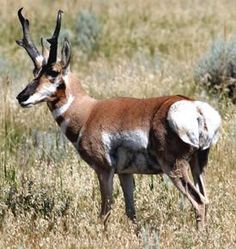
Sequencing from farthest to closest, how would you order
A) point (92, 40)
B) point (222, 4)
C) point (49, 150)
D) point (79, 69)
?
1. point (222, 4)
2. point (92, 40)
3. point (79, 69)
4. point (49, 150)

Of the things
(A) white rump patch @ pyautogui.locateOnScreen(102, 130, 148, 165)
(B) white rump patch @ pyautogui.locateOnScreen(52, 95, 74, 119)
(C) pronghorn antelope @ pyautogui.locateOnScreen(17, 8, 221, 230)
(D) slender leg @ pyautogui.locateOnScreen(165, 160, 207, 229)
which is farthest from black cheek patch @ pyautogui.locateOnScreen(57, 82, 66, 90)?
(D) slender leg @ pyautogui.locateOnScreen(165, 160, 207, 229)

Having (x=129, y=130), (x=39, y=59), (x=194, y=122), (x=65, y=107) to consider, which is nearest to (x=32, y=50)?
(x=39, y=59)

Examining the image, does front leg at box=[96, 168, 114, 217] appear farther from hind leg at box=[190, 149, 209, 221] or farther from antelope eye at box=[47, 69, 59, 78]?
antelope eye at box=[47, 69, 59, 78]

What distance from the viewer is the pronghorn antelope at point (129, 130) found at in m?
6.73

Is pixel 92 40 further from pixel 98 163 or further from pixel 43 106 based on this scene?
pixel 98 163

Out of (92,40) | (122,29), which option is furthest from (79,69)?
(122,29)

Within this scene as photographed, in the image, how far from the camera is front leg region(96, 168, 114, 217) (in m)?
7.16

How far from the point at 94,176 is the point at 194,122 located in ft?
6.70

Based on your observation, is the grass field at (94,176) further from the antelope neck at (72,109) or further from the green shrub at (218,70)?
the antelope neck at (72,109)

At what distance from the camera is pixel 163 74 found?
43.5 feet

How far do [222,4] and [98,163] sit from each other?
52.6 ft

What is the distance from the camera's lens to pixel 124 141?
704 cm

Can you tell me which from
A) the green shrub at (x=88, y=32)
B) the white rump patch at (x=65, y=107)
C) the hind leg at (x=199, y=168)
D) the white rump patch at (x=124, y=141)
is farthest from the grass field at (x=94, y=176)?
the white rump patch at (x=65, y=107)

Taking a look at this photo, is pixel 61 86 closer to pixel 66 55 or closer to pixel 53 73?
pixel 53 73
